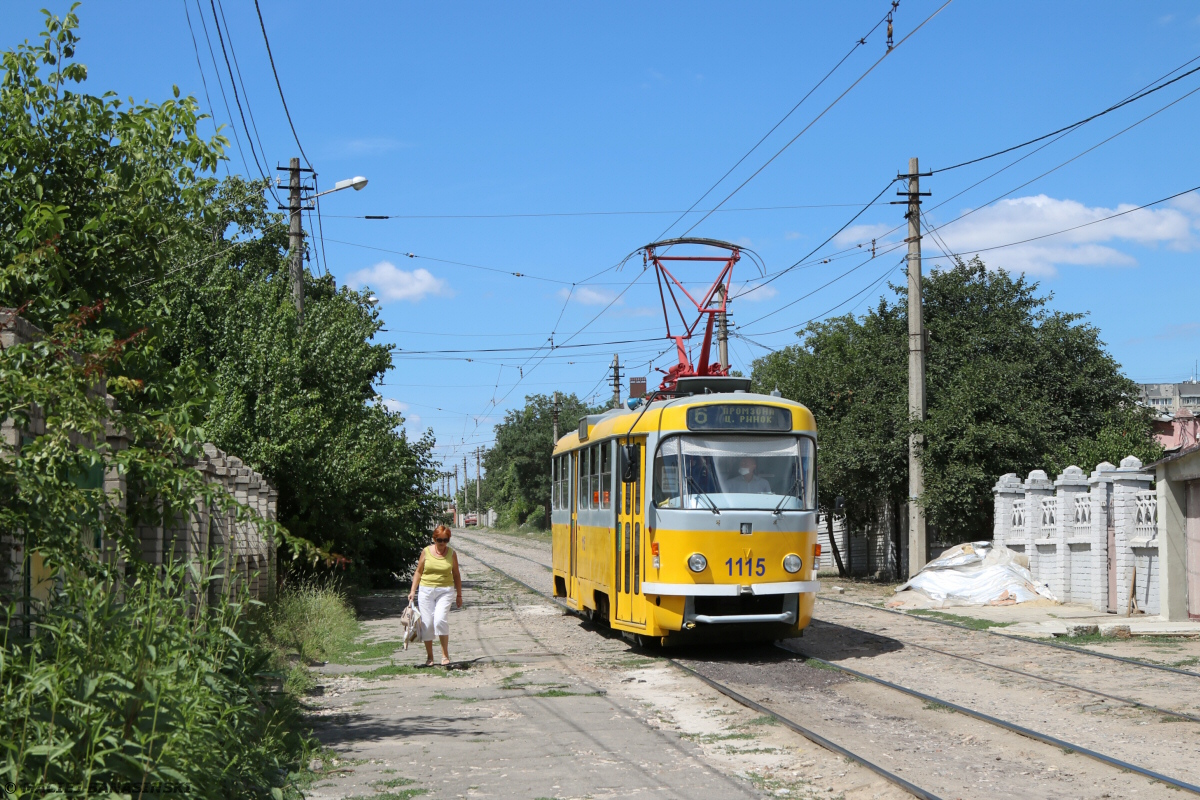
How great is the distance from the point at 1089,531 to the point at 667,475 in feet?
36.4

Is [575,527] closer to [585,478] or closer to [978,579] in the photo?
[585,478]

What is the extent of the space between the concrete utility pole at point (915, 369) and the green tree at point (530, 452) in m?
64.0

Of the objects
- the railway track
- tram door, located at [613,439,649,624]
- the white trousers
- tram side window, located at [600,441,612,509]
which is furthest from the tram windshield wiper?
the white trousers

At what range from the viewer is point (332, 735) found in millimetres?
9578

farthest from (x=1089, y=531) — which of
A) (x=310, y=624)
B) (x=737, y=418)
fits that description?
(x=310, y=624)

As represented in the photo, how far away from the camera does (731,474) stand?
14023mm

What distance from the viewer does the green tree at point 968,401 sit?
26.9 meters

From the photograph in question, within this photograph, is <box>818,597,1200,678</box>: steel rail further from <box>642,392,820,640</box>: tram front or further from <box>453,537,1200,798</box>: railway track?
<box>642,392,820,640</box>: tram front

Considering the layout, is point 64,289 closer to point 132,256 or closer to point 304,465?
point 132,256

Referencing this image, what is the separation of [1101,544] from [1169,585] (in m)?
2.22

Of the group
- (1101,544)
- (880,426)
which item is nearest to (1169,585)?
(1101,544)

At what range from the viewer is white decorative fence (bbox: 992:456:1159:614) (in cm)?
2017

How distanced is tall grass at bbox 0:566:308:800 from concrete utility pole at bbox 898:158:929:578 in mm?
20893

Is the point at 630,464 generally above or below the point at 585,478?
above
